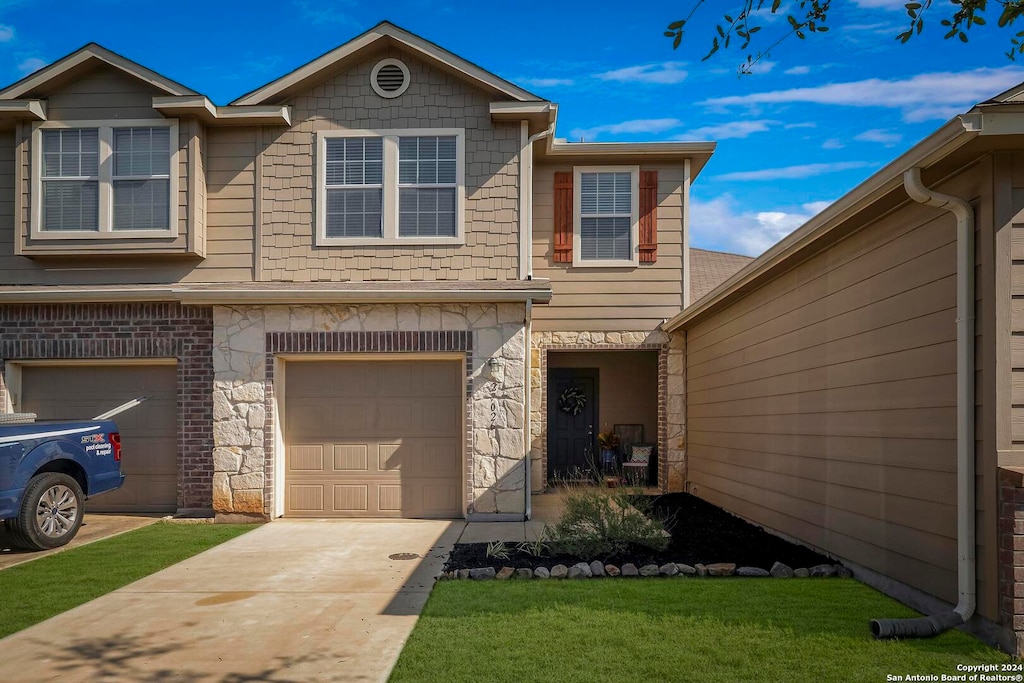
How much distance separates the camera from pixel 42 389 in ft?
38.9

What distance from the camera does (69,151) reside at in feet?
38.5

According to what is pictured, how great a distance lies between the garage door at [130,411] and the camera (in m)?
11.6

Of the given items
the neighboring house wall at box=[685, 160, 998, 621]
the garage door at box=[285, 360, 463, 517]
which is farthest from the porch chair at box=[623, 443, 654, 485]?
the garage door at box=[285, 360, 463, 517]

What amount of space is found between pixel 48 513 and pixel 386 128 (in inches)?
243

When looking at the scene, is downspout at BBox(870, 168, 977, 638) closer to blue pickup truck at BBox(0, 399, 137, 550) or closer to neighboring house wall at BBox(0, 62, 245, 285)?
blue pickup truck at BBox(0, 399, 137, 550)

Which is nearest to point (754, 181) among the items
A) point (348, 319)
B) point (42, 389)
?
point (348, 319)

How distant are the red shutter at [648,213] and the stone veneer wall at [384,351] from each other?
3.83 meters

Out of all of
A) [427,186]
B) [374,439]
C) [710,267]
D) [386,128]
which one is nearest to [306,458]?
[374,439]

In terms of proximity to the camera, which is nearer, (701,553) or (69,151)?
(701,553)

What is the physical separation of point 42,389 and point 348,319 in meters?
4.40

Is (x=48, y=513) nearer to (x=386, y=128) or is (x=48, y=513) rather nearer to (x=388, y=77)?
(x=386, y=128)

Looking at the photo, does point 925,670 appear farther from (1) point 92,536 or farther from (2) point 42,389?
(2) point 42,389

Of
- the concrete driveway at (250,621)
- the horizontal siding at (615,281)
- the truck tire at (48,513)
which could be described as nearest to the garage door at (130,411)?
the truck tire at (48,513)

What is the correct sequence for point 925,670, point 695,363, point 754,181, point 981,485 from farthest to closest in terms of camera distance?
point 754,181
point 695,363
point 981,485
point 925,670
